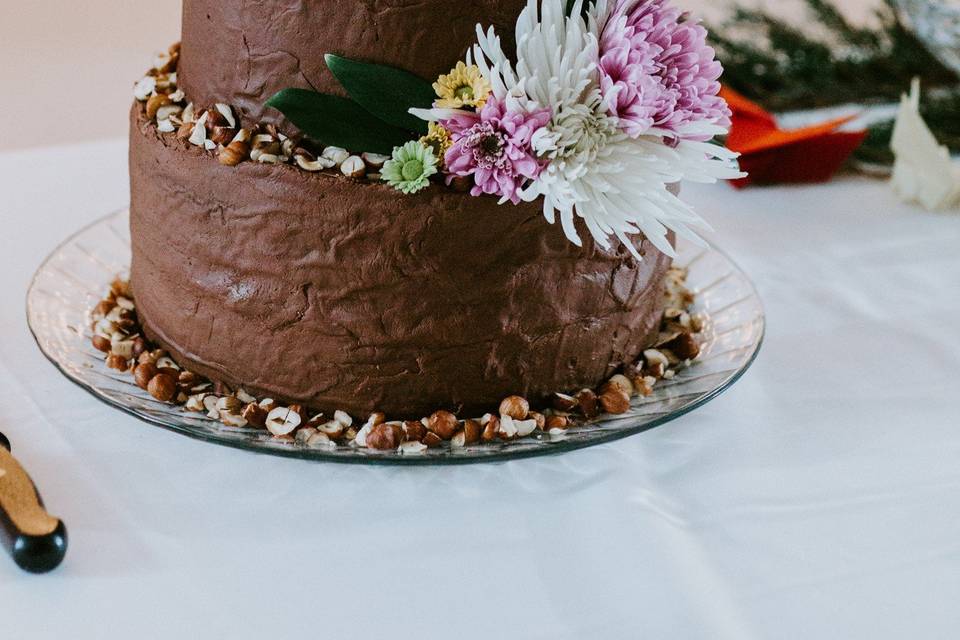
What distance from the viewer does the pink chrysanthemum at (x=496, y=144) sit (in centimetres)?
104

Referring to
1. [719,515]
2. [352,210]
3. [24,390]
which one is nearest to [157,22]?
[24,390]

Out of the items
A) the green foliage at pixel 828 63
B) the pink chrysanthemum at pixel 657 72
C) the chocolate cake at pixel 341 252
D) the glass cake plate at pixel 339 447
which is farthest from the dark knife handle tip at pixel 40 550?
the green foliage at pixel 828 63

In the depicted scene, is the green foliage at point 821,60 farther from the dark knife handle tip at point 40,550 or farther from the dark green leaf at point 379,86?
the dark knife handle tip at point 40,550

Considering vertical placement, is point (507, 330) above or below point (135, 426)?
above

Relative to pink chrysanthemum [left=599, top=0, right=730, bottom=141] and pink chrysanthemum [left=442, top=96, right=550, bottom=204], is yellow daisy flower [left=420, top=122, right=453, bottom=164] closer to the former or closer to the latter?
pink chrysanthemum [left=442, top=96, right=550, bottom=204]

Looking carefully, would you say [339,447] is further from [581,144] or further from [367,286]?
[581,144]

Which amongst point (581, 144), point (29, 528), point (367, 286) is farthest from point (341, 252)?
point (29, 528)

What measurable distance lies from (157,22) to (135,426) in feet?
7.52

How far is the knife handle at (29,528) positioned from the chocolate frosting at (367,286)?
0.87 feet

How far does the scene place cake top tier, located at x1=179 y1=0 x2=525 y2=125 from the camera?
1053 mm

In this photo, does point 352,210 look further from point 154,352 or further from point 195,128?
point 154,352

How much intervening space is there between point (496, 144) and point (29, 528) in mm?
535

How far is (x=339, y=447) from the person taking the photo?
1105 mm

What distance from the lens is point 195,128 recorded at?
1.14m
